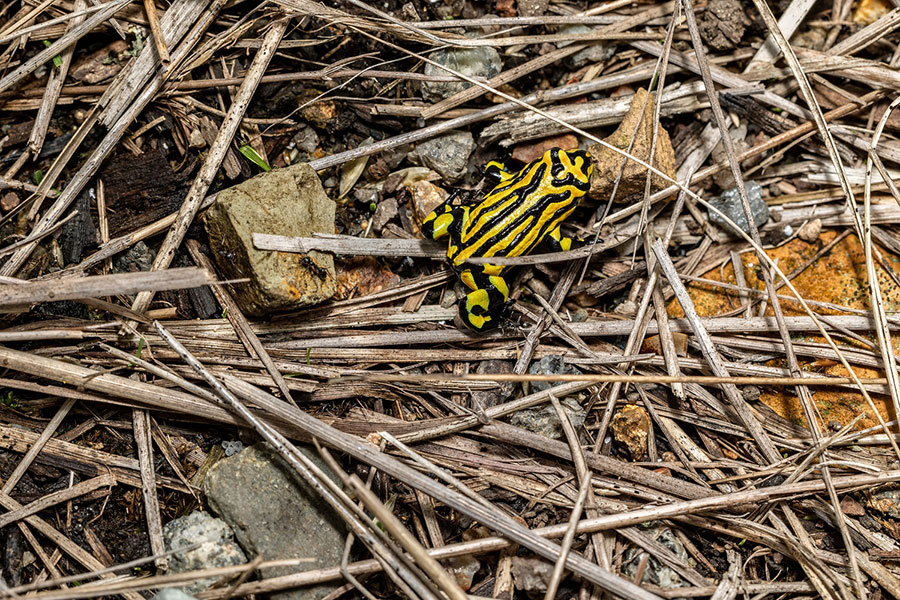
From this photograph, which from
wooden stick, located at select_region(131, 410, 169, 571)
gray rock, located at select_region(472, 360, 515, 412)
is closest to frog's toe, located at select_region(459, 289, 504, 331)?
gray rock, located at select_region(472, 360, 515, 412)

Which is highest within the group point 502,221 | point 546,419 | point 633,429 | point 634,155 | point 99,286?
point 99,286

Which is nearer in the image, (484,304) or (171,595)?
(171,595)

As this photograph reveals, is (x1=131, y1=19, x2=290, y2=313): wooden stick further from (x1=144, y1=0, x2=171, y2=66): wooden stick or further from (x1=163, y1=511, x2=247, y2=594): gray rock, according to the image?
(x1=163, y1=511, x2=247, y2=594): gray rock

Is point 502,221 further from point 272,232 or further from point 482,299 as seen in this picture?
point 272,232

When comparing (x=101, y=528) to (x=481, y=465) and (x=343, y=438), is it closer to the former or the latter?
(x=343, y=438)

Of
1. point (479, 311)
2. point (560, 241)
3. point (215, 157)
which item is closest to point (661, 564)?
Result: point (479, 311)
